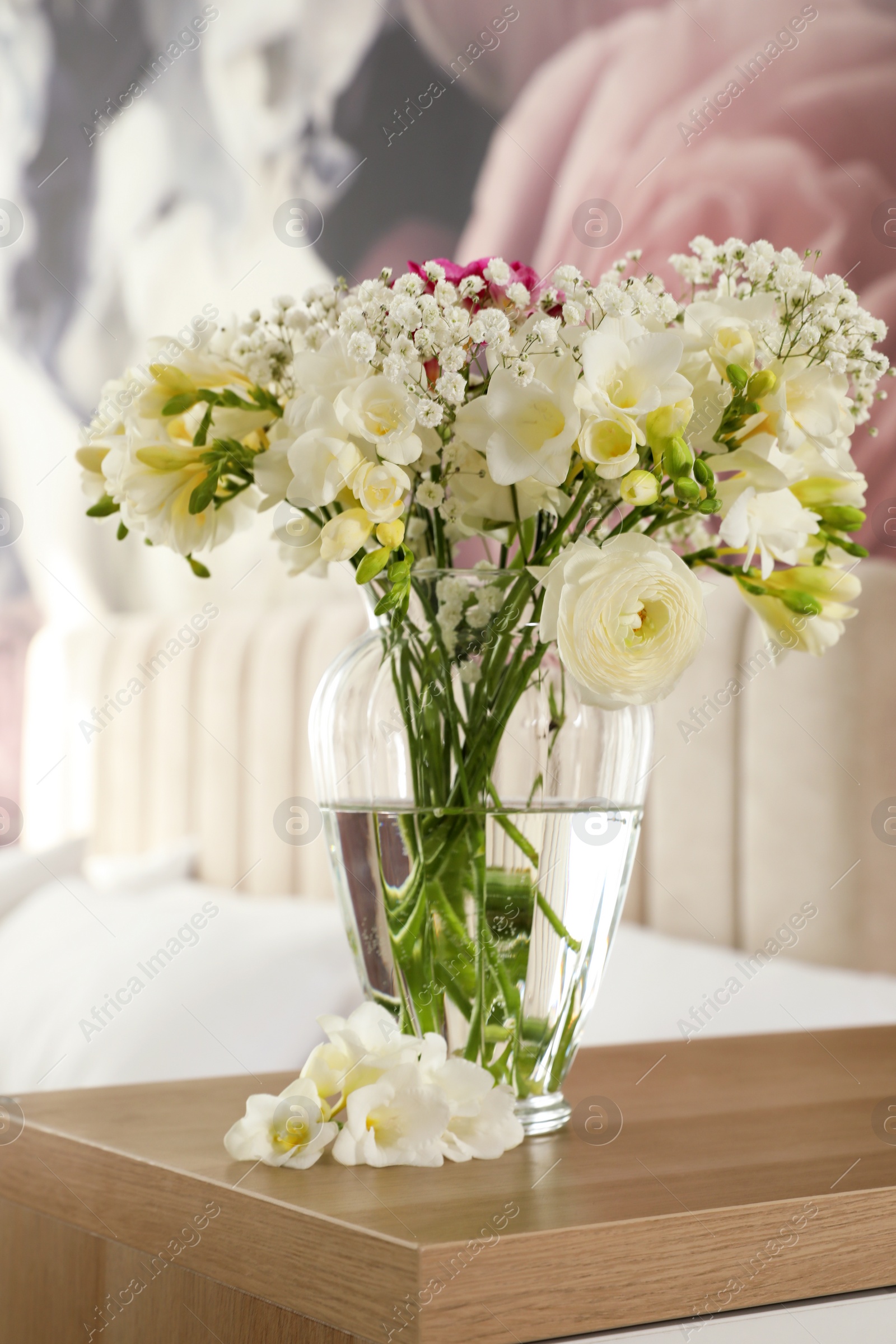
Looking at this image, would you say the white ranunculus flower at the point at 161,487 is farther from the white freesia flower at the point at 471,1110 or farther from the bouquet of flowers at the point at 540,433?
the white freesia flower at the point at 471,1110

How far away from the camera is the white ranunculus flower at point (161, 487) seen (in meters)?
0.75

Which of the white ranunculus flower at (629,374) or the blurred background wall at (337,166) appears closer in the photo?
the white ranunculus flower at (629,374)

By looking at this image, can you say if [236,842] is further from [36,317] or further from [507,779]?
[507,779]

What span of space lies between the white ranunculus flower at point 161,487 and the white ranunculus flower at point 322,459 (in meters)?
0.10

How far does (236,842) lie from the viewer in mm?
2684

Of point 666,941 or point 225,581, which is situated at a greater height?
point 225,581

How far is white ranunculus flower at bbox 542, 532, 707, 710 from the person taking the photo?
0.63m

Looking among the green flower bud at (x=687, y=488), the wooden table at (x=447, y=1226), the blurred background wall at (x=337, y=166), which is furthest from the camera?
the blurred background wall at (x=337, y=166)

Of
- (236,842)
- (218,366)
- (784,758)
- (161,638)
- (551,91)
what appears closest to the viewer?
(218,366)

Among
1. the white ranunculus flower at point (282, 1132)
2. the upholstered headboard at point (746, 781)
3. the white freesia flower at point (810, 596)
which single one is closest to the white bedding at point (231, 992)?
the upholstered headboard at point (746, 781)

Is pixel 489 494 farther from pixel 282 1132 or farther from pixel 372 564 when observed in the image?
pixel 282 1132

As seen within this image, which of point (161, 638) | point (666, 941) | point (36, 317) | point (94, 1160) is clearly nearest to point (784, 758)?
point (666, 941)

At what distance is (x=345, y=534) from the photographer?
66 centimetres

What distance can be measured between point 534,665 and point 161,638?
2.32 meters
